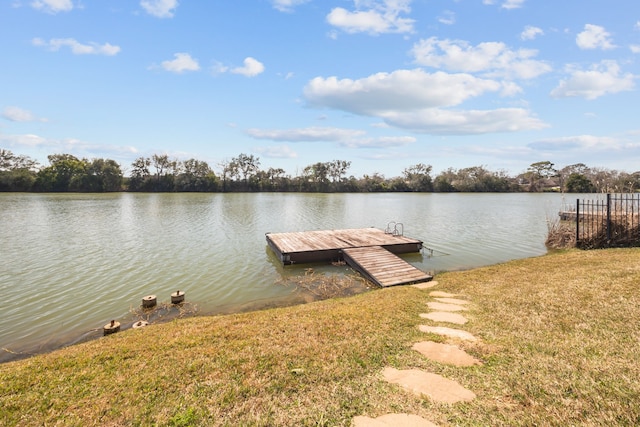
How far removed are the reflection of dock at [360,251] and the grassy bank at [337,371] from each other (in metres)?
4.26

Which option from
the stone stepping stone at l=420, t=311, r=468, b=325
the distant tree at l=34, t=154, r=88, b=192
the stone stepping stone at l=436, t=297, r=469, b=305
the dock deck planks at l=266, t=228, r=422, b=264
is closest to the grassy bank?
the stone stepping stone at l=420, t=311, r=468, b=325

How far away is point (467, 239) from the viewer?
57.3 ft

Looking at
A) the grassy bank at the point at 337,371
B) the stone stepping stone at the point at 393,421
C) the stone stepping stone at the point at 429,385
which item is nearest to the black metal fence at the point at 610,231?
the grassy bank at the point at 337,371

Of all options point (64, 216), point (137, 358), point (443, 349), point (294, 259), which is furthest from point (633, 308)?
point (64, 216)

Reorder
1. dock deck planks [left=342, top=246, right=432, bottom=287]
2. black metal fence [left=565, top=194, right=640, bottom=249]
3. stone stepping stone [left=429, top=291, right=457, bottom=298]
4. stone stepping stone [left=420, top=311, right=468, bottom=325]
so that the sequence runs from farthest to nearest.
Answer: black metal fence [left=565, top=194, right=640, bottom=249] → dock deck planks [left=342, top=246, right=432, bottom=287] → stone stepping stone [left=429, top=291, right=457, bottom=298] → stone stepping stone [left=420, top=311, right=468, bottom=325]

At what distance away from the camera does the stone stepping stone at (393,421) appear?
2746mm

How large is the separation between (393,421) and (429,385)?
795 millimetres

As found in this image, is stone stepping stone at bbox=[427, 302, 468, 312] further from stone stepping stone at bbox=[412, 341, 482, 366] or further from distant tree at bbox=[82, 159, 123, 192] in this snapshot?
distant tree at bbox=[82, 159, 123, 192]

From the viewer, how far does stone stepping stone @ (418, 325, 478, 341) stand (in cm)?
465

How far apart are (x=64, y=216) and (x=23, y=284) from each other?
19801 mm

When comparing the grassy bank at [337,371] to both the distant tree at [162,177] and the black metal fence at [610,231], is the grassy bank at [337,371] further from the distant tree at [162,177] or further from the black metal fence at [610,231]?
the distant tree at [162,177]

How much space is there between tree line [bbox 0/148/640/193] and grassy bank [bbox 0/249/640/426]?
75.1 meters

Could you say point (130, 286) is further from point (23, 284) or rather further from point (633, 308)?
point (633, 308)

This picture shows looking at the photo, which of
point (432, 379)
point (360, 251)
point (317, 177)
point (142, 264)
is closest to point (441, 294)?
point (432, 379)
